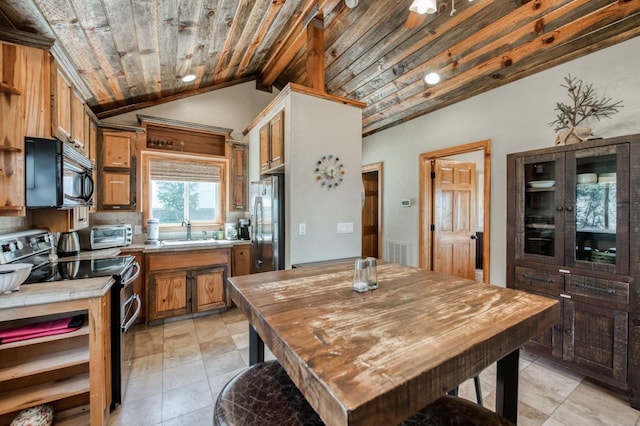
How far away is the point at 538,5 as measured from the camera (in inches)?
88.0

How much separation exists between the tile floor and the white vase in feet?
6.32

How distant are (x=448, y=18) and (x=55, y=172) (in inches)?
136

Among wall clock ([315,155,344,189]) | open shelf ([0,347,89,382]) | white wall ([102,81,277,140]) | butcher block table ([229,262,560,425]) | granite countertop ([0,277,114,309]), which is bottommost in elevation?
open shelf ([0,347,89,382])

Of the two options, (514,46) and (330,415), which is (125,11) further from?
(514,46)

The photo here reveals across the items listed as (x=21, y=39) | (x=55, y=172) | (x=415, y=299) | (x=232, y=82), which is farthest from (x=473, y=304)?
(x=232, y=82)

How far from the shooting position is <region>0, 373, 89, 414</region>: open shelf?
4.84 feet

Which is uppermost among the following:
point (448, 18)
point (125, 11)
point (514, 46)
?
point (448, 18)

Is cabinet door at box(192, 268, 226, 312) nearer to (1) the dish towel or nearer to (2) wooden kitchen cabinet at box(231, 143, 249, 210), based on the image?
(2) wooden kitchen cabinet at box(231, 143, 249, 210)

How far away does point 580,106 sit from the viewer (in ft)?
7.95

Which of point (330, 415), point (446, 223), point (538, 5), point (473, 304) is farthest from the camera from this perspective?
point (446, 223)

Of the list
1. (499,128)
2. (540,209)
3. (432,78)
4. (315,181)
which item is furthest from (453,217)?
(315,181)

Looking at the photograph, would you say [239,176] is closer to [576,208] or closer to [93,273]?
[93,273]

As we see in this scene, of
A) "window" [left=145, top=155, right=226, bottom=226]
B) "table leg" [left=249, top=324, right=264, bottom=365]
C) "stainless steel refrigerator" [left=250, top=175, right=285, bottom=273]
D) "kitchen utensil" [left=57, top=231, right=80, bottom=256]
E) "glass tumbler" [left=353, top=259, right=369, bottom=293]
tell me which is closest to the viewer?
"glass tumbler" [left=353, top=259, right=369, bottom=293]

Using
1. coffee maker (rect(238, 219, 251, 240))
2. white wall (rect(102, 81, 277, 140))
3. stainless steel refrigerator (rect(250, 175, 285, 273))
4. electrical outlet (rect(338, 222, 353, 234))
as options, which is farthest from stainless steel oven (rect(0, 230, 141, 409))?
white wall (rect(102, 81, 277, 140))
